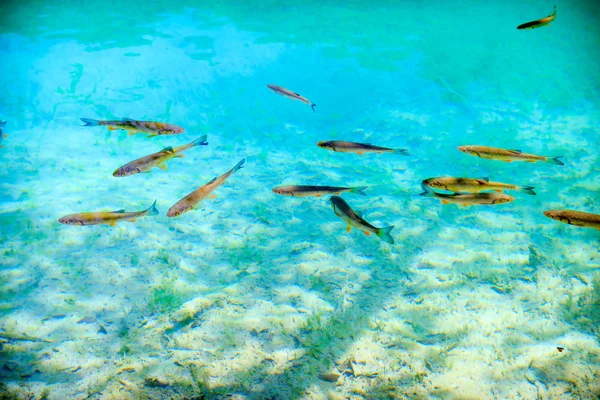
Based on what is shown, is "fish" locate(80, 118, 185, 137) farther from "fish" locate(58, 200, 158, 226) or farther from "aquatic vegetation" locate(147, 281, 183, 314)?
"aquatic vegetation" locate(147, 281, 183, 314)

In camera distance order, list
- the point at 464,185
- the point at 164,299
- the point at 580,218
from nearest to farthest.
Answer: the point at 580,218 → the point at 464,185 → the point at 164,299

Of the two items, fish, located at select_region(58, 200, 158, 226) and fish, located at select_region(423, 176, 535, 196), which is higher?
fish, located at select_region(423, 176, 535, 196)

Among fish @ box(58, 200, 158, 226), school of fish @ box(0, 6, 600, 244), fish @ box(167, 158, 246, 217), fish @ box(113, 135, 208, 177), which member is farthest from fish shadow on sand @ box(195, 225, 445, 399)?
fish @ box(113, 135, 208, 177)

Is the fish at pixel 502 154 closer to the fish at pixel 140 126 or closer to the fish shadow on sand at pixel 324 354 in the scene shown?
the fish shadow on sand at pixel 324 354

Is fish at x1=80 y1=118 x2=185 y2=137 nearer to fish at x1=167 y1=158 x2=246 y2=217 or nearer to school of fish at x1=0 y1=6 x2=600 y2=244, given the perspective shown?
school of fish at x1=0 y1=6 x2=600 y2=244

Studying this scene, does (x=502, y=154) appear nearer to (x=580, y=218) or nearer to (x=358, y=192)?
(x=580, y=218)

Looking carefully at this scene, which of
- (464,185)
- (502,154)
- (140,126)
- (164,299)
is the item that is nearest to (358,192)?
(464,185)

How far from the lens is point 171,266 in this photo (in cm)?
584

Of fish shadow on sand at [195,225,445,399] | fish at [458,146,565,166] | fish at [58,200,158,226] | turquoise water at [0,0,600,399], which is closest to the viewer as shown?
fish shadow on sand at [195,225,445,399]

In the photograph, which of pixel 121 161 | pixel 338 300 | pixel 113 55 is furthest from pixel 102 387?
pixel 113 55

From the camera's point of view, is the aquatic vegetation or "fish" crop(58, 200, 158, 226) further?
the aquatic vegetation

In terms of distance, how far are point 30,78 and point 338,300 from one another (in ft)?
193

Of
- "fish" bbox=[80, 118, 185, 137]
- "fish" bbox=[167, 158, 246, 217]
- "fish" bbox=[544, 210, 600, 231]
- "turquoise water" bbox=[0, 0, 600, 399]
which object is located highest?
"fish" bbox=[80, 118, 185, 137]

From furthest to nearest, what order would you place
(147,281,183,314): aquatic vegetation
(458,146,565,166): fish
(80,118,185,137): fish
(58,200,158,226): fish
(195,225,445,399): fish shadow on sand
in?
1. (147,281,183,314): aquatic vegetation
2. (80,118,185,137): fish
3. (458,146,565,166): fish
4. (58,200,158,226): fish
5. (195,225,445,399): fish shadow on sand
